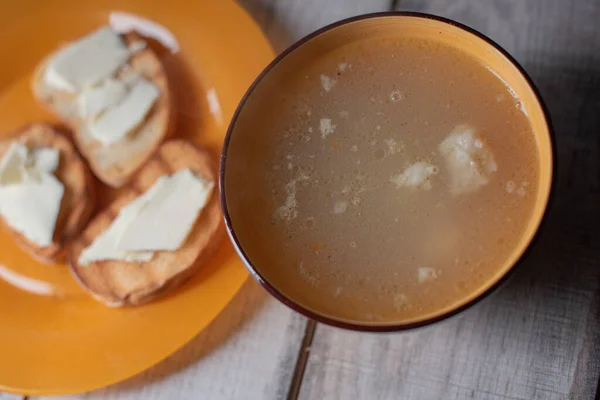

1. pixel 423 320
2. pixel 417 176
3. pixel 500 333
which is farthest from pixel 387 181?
pixel 500 333

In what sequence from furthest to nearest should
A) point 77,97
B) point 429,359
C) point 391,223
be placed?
point 77,97 < point 429,359 < point 391,223

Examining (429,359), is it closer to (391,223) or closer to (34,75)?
(391,223)

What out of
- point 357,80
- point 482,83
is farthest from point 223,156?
point 482,83

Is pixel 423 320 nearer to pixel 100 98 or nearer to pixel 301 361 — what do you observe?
→ pixel 301 361

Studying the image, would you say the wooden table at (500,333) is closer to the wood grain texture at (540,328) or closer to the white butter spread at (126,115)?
the wood grain texture at (540,328)

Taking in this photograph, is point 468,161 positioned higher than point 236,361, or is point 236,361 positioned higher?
point 468,161

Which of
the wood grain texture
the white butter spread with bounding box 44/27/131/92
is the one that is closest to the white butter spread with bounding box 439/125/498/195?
the wood grain texture

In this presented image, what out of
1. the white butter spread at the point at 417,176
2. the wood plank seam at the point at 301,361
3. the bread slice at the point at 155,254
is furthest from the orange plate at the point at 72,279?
the white butter spread at the point at 417,176
